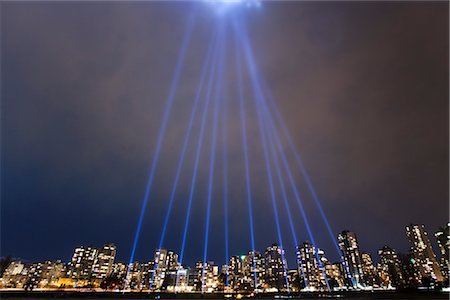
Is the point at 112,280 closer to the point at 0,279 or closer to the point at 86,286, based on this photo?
the point at 86,286

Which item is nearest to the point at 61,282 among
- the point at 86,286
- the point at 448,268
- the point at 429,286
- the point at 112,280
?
the point at 86,286

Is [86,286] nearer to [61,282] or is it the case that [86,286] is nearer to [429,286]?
[61,282]

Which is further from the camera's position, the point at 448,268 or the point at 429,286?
the point at 448,268

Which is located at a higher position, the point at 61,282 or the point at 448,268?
the point at 448,268

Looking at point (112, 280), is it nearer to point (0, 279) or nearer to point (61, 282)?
point (61, 282)

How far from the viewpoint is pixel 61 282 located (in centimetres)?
19788

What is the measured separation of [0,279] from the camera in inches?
7810

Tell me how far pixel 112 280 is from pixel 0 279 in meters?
73.8

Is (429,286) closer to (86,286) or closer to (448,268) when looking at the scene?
(448,268)

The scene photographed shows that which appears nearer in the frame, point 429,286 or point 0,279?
point 429,286

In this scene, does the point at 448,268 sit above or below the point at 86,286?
above

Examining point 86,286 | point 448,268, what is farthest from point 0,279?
point 448,268

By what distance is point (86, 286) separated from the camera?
199875 mm

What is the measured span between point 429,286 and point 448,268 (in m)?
36.4
